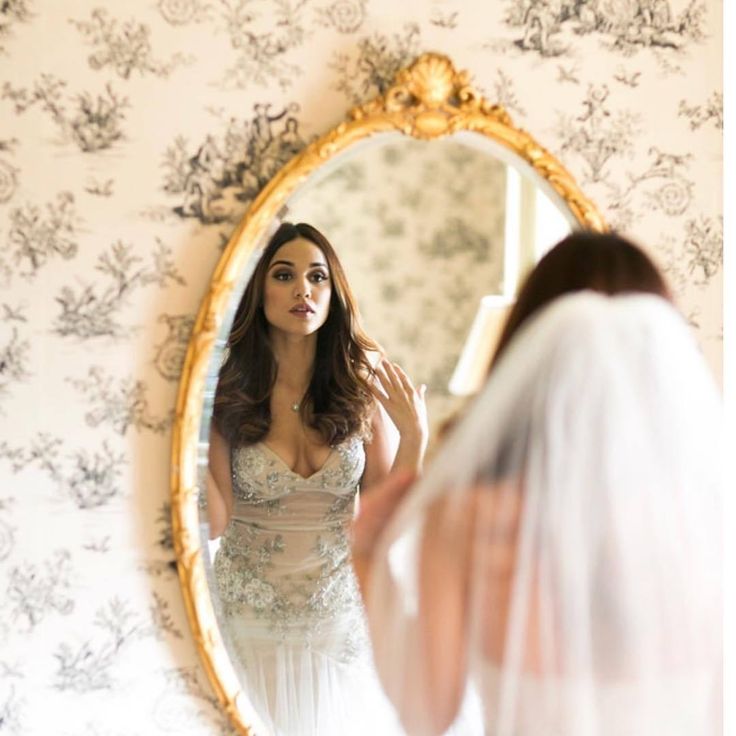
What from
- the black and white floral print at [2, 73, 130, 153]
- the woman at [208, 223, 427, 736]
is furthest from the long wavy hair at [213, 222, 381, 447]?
the black and white floral print at [2, 73, 130, 153]

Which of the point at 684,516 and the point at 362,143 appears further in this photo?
the point at 362,143

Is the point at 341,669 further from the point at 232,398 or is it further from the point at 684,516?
the point at 684,516

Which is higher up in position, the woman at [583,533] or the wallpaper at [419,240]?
the wallpaper at [419,240]

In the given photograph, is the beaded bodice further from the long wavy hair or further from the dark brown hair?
the dark brown hair

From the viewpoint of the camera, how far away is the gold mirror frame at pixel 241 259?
170 centimetres

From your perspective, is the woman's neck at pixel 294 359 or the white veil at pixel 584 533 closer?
the white veil at pixel 584 533

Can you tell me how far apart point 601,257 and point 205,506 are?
2.28 feet

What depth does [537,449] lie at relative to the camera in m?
1.33

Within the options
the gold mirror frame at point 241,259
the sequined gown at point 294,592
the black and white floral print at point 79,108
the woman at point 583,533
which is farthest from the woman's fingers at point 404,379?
the black and white floral print at point 79,108

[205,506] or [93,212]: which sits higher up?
[93,212]

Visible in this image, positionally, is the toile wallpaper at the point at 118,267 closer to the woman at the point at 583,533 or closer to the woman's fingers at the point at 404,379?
the woman's fingers at the point at 404,379

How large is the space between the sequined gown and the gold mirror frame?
0.11 ft

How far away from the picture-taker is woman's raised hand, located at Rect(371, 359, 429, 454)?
177 cm

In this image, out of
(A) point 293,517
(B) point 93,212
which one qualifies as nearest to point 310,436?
(A) point 293,517
